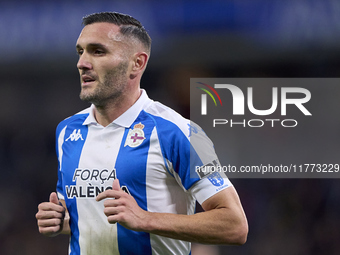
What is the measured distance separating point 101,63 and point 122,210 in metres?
0.71

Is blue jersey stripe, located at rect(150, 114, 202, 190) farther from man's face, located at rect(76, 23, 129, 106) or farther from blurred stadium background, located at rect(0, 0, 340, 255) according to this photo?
blurred stadium background, located at rect(0, 0, 340, 255)

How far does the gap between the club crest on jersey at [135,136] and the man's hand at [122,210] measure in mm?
304

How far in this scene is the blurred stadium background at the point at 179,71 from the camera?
366 cm

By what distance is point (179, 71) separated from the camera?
12.1ft

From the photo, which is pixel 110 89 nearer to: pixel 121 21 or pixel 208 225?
pixel 121 21

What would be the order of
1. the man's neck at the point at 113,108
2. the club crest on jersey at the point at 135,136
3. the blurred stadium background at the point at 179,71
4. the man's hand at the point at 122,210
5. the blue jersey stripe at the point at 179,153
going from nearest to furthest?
the man's hand at the point at 122,210 < the blue jersey stripe at the point at 179,153 < the club crest on jersey at the point at 135,136 < the man's neck at the point at 113,108 < the blurred stadium background at the point at 179,71

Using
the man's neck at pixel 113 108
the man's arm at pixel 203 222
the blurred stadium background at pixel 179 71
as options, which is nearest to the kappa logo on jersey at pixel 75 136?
the man's neck at pixel 113 108

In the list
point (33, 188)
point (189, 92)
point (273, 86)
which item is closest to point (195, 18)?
point (189, 92)

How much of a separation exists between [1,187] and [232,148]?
2146mm

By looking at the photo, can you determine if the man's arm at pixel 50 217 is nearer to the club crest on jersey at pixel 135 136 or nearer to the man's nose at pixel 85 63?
the club crest on jersey at pixel 135 136

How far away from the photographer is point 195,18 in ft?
12.0

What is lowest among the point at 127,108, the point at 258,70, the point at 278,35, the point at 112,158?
the point at 112,158

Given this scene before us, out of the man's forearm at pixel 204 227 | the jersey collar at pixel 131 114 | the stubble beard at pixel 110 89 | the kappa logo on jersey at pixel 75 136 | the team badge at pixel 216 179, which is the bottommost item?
the man's forearm at pixel 204 227

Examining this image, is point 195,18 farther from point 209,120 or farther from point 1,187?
point 1,187
